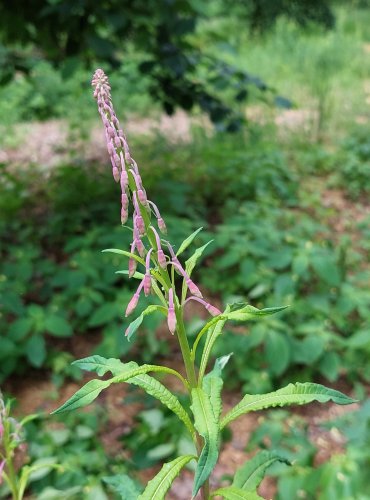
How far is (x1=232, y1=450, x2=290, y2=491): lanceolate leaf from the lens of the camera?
1.12 meters

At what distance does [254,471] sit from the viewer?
3.74 feet

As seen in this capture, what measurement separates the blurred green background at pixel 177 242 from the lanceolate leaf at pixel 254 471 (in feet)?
2.07

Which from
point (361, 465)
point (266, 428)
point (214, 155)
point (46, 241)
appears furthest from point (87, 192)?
point (361, 465)

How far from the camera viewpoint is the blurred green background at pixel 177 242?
2.42m

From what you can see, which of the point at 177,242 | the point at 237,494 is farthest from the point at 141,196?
the point at 177,242

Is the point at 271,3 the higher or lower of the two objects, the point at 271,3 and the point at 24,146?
the higher

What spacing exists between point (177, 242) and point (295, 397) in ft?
8.00

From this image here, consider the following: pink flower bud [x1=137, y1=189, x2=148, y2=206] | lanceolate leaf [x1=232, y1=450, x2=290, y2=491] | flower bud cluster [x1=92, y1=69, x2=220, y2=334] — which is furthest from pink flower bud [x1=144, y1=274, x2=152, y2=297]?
lanceolate leaf [x1=232, y1=450, x2=290, y2=491]

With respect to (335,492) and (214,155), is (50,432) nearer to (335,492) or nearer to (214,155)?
(335,492)

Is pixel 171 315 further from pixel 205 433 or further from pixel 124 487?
pixel 124 487

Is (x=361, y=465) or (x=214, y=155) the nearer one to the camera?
(x=361, y=465)

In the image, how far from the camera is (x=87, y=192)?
4395 mm

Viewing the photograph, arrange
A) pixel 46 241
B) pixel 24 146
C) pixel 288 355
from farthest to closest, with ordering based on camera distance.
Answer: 1. pixel 24 146
2. pixel 46 241
3. pixel 288 355

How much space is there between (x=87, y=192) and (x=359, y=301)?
236 centimetres
